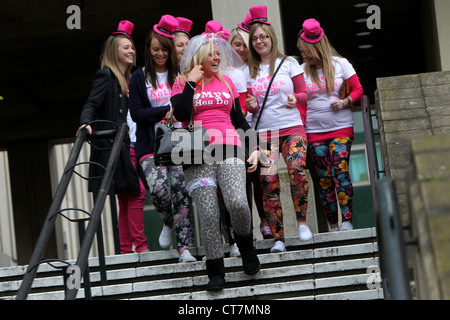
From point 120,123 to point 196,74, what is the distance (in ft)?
4.94

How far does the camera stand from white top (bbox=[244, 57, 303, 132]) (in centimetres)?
673

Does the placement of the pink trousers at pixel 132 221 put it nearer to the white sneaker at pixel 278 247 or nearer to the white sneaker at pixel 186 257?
the white sneaker at pixel 186 257

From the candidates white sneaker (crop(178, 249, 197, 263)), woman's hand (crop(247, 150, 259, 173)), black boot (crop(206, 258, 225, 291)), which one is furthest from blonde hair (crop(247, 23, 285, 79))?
black boot (crop(206, 258, 225, 291))

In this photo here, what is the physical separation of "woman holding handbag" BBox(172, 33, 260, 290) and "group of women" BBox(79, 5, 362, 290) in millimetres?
10

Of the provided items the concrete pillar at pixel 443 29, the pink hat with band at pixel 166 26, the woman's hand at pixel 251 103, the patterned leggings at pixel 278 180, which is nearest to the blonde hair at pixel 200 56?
the woman's hand at pixel 251 103

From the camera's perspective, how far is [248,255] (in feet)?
19.5

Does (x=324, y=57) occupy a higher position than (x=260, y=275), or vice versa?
(x=324, y=57)

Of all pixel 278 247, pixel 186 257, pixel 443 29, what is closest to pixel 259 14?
pixel 278 247

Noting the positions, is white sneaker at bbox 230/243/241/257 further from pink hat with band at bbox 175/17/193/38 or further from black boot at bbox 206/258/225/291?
pink hat with band at bbox 175/17/193/38

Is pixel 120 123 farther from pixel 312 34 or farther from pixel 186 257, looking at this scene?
pixel 312 34

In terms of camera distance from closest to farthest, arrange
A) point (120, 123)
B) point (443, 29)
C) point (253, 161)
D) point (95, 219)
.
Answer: point (95, 219), point (253, 161), point (120, 123), point (443, 29)

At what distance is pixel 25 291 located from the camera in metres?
4.78

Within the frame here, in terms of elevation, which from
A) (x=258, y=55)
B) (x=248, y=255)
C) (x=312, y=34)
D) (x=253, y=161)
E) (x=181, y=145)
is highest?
(x=312, y=34)

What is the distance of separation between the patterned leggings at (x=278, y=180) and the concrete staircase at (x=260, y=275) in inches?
8.3
